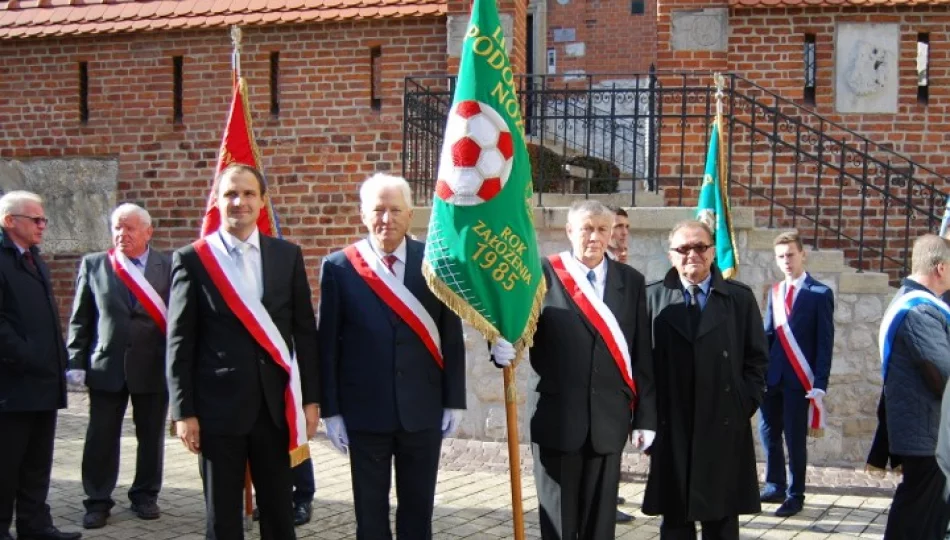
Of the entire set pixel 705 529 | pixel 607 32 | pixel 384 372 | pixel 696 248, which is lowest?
pixel 705 529

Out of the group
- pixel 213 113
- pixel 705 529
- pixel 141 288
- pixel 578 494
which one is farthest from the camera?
pixel 213 113

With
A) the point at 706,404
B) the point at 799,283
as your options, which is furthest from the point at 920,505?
the point at 799,283

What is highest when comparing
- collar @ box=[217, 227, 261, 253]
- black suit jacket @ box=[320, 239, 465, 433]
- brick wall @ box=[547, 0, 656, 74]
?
brick wall @ box=[547, 0, 656, 74]

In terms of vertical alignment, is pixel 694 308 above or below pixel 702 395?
above

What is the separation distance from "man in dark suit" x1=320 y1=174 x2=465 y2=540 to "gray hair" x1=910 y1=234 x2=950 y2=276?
88.7 inches

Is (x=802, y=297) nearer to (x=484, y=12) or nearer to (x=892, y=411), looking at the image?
(x=892, y=411)

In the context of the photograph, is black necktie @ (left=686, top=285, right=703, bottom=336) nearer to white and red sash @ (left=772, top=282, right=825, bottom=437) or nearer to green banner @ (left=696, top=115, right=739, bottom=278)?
white and red sash @ (left=772, top=282, right=825, bottom=437)

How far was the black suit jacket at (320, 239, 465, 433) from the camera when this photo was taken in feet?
12.8

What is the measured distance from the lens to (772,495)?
6.02 m

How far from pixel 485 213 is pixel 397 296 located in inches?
20.4

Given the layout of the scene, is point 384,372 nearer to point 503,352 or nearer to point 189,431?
point 503,352

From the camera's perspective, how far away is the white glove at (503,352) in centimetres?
402

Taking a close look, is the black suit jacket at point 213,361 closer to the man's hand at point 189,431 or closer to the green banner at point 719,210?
the man's hand at point 189,431

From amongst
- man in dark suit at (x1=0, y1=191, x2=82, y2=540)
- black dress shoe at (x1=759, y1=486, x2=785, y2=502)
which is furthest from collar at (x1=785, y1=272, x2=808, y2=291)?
man in dark suit at (x1=0, y1=191, x2=82, y2=540)
